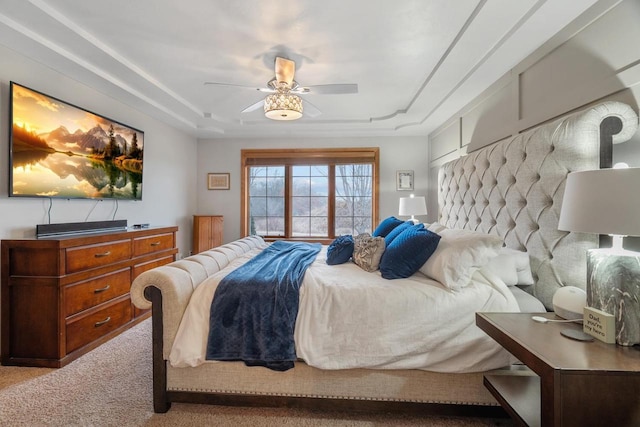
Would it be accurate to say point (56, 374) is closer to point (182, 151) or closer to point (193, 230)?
point (193, 230)

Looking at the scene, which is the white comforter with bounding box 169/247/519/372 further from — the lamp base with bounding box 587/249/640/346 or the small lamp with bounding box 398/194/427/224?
the small lamp with bounding box 398/194/427/224

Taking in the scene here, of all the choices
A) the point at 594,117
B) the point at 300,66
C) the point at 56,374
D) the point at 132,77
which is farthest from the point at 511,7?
the point at 56,374

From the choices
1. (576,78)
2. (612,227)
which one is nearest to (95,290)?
(612,227)

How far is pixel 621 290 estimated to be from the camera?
109cm

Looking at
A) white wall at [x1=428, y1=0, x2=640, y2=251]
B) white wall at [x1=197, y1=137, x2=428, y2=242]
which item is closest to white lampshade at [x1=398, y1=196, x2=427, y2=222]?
white wall at [x1=197, y1=137, x2=428, y2=242]

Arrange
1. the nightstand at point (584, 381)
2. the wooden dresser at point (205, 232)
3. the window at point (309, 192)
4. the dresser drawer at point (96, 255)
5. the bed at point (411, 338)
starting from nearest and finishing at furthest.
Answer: the nightstand at point (584, 381), the bed at point (411, 338), the dresser drawer at point (96, 255), the wooden dresser at point (205, 232), the window at point (309, 192)

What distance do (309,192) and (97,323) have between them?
333cm

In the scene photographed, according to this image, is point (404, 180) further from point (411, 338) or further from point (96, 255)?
point (96, 255)

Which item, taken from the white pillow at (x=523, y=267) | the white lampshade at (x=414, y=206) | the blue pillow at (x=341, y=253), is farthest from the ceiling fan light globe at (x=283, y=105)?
the white lampshade at (x=414, y=206)

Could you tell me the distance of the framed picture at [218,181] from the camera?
503 centimetres

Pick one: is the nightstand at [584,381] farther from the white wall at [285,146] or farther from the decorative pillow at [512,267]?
the white wall at [285,146]

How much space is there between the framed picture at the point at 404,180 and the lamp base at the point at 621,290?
3.67m

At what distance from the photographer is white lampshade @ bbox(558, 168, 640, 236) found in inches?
37.9

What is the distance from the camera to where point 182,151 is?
457cm
